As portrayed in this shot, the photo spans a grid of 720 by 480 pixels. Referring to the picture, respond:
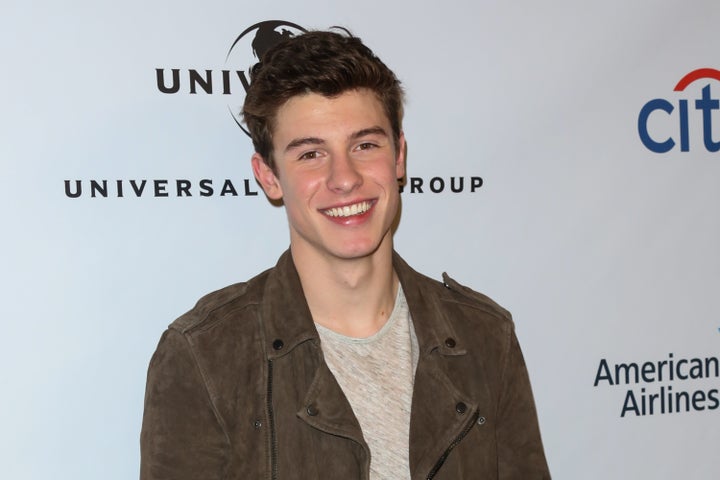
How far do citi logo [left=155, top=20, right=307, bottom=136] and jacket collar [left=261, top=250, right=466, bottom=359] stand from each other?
18.2 inches

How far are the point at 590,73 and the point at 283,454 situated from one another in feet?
4.43

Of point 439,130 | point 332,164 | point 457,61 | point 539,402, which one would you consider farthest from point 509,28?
point 539,402

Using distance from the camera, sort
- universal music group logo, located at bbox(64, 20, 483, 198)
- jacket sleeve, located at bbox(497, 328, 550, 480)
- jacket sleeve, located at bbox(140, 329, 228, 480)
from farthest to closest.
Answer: universal music group logo, located at bbox(64, 20, 483, 198), jacket sleeve, located at bbox(497, 328, 550, 480), jacket sleeve, located at bbox(140, 329, 228, 480)

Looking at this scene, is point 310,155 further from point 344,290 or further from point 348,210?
point 344,290

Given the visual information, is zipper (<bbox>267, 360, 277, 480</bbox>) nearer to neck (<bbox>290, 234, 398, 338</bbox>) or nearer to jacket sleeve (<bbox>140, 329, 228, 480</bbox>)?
jacket sleeve (<bbox>140, 329, 228, 480</bbox>)

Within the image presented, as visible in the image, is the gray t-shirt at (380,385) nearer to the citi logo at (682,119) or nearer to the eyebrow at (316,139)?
the eyebrow at (316,139)

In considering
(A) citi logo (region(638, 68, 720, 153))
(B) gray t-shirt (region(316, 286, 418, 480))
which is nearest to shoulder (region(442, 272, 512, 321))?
(B) gray t-shirt (region(316, 286, 418, 480))

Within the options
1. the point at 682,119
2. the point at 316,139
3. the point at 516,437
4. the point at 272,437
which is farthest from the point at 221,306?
the point at 682,119

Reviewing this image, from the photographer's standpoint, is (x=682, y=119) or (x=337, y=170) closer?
(x=337, y=170)

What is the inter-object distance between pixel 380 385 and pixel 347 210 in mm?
364

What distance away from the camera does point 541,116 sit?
1979 millimetres

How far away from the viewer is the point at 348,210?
1.43m

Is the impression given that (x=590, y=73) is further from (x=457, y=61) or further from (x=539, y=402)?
(x=539, y=402)

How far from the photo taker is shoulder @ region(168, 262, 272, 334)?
4.67 feet
